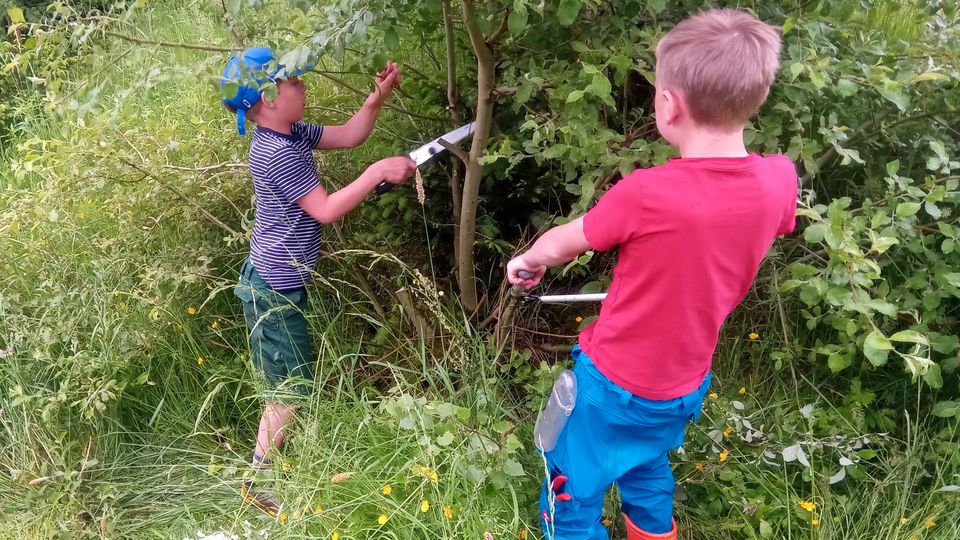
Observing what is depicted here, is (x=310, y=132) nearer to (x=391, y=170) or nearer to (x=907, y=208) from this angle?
(x=391, y=170)

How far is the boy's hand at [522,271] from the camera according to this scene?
158 centimetres

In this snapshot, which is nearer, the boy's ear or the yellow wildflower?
the boy's ear

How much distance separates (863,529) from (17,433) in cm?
273

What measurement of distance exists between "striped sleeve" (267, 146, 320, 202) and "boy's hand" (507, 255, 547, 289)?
30.0 inches

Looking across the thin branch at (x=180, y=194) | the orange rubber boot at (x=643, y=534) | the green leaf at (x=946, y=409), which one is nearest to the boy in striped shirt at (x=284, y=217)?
the thin branch at (x=180, y=194)

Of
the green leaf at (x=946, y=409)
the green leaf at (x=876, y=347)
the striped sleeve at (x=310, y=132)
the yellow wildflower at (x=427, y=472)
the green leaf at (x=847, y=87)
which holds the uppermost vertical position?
the green leaf at (x=847, y=87)

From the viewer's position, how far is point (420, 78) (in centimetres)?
254

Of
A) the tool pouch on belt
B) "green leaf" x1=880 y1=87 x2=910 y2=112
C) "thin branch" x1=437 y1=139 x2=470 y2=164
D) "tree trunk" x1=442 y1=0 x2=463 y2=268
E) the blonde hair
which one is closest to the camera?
the blonde hair

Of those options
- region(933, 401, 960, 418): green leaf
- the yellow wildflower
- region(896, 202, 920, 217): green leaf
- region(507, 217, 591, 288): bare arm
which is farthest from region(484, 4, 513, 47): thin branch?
region(933, 401, 960, 418): green leaf

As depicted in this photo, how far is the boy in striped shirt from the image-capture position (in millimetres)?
1986

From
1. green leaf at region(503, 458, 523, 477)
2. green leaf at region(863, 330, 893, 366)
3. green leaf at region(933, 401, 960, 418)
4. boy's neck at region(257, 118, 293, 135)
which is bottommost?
green leaf at region(503, 458, 523, 477)

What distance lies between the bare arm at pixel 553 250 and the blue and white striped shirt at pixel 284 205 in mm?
784

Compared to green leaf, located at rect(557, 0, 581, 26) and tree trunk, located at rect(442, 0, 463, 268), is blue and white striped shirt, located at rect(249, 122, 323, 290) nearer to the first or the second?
tree trunk, located at rect(442, 0, 463, 268)

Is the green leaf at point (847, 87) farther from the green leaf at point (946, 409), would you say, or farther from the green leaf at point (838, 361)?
the green leaf at point (946, 409)
